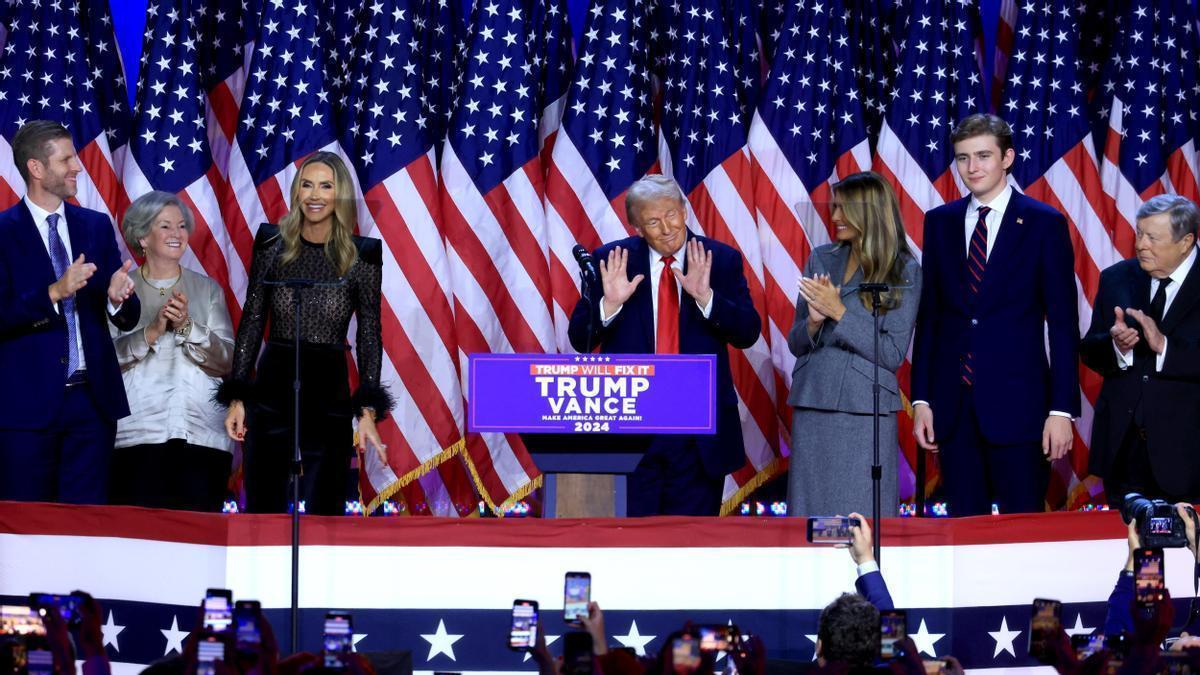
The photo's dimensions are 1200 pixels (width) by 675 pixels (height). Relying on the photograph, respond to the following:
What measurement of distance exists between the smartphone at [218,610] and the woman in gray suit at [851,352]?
2524 mm

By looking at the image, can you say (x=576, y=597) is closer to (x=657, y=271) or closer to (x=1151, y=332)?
(x=657, y=271)

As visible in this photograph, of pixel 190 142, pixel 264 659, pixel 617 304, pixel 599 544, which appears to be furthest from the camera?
pixel 190 142

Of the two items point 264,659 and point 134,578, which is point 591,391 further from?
point 264,659

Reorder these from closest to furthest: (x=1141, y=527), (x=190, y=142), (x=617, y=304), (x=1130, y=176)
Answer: (x=1141, y=527) < (x=617, y=304) < (x=190, y=142) < (x=1130, y=176)

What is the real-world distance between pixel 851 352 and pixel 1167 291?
3.35ft

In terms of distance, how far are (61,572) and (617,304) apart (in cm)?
182

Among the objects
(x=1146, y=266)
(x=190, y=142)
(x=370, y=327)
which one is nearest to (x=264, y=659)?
(x=370, y=327)

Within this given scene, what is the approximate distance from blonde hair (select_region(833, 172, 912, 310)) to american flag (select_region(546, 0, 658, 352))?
163cm

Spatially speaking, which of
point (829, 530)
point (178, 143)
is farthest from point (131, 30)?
point (829, 530)

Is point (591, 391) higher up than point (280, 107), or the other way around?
point (280, 107)

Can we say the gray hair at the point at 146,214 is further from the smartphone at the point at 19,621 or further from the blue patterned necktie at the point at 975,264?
the smartphone at the point at 19,621

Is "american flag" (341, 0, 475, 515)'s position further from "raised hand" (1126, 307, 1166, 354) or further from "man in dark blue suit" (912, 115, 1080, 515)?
"raised hand" (1126, 307, 1166, 354)

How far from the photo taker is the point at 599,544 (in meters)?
4.37

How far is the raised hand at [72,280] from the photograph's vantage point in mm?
5039
